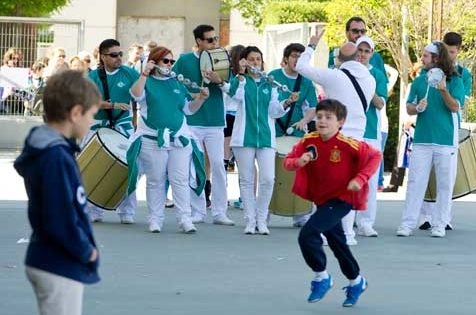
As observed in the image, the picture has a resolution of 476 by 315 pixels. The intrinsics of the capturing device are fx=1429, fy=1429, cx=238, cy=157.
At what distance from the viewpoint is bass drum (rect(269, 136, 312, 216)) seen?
13859 millimetres

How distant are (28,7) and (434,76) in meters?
24.9

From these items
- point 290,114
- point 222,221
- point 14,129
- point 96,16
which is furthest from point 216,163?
point 96,16

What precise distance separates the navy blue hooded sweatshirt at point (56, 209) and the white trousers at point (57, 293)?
0.02 meters

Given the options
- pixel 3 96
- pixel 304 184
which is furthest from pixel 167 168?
pixel 3 96

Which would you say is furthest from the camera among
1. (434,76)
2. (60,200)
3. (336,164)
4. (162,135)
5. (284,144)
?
(284,144)

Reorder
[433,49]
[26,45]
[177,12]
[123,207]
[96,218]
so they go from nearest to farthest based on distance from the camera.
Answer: [433,49]
[123,207]
[96,218]
[26,45]
[177,12]

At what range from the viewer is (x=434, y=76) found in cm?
1325

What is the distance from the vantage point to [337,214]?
933 cm

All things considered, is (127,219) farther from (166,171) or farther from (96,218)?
(166,171)

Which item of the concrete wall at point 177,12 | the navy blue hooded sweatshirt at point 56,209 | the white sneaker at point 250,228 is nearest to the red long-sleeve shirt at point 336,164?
the navy blue hooded sweatshirt at point 56,209

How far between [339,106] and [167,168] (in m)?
4.18

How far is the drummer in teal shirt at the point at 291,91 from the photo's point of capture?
13.7 metres

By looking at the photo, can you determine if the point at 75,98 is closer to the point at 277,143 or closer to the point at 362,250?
the point at 362,250

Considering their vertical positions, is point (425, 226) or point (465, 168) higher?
point (465, 168)
